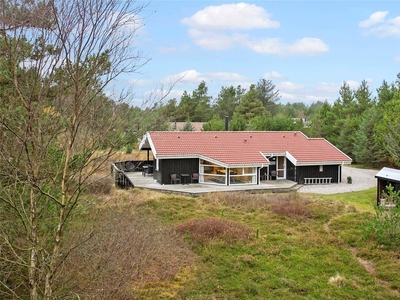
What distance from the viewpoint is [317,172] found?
21.7 meters

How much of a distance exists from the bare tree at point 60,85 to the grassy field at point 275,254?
4.04m

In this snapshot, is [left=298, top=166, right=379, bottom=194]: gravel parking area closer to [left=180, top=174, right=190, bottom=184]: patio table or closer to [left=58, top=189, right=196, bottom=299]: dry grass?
[left=180, top=174, right=190, bottom=184]: patio table

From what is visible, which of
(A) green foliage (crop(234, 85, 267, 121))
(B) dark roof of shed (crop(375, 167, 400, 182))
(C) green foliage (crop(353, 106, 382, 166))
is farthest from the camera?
(A) green foliage (crop(234, 85, 267, 121))

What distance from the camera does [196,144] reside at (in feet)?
69.7

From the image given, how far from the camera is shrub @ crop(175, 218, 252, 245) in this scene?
10227mm

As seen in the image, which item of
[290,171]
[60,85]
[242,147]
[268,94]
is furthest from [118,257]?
Answer: [268,94]

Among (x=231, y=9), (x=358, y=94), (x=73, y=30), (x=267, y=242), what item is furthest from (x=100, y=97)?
(x=358, y=94)

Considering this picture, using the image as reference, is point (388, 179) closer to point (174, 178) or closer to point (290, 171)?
point (290, 171)

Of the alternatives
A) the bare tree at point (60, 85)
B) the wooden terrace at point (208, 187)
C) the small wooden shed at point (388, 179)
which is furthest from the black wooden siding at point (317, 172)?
the bare tree at point (60, 85)

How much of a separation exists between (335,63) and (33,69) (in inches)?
889

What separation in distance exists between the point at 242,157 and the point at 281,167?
3679 millimetres

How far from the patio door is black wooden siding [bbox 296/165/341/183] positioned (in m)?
1.23

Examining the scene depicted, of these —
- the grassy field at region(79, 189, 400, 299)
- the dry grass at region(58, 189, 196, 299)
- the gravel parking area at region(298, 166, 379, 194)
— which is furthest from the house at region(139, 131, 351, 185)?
the dry grass at region(58, 189, 196, 299)

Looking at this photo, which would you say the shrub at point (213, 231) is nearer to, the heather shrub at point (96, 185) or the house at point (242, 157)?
the heather shrub at point (96, 185)
